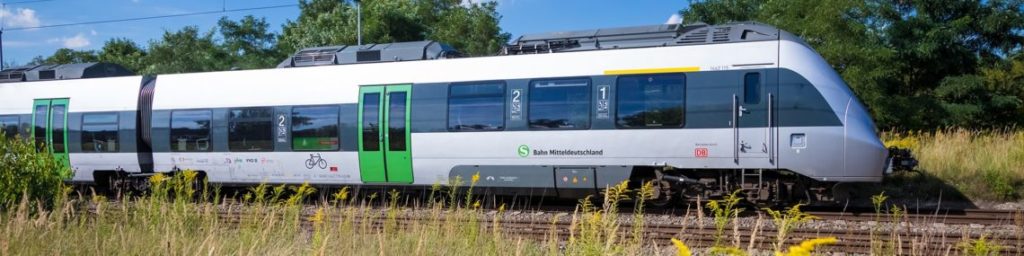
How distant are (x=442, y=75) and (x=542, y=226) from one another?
288cm

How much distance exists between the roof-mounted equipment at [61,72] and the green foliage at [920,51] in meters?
15.2

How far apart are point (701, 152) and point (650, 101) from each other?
2.99ft

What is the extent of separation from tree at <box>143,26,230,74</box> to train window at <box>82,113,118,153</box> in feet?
40.8

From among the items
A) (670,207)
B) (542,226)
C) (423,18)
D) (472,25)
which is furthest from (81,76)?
(423,18)

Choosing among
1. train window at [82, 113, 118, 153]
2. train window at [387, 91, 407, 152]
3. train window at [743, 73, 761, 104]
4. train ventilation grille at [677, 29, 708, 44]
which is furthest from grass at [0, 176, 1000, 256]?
train window at [82, 113, 118, 153]

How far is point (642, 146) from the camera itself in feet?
31.4

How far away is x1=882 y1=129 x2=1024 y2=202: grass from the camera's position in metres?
11.6

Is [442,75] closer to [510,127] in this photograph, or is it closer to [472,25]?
[510,127]

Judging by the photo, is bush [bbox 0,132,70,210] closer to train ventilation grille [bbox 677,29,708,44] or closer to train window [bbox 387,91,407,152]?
train window [bbox 387,91,407,152]

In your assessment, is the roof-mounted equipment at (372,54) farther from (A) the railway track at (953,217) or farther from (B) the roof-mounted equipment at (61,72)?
(A) the railway track at (953,217)

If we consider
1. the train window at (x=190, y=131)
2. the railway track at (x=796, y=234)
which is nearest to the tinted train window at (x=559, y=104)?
the railway track at (x=796, y=234)

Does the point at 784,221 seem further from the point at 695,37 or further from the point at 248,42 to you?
the point at 248,42

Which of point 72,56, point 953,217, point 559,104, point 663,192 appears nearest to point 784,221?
point 663,192

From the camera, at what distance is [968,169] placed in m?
12.6
